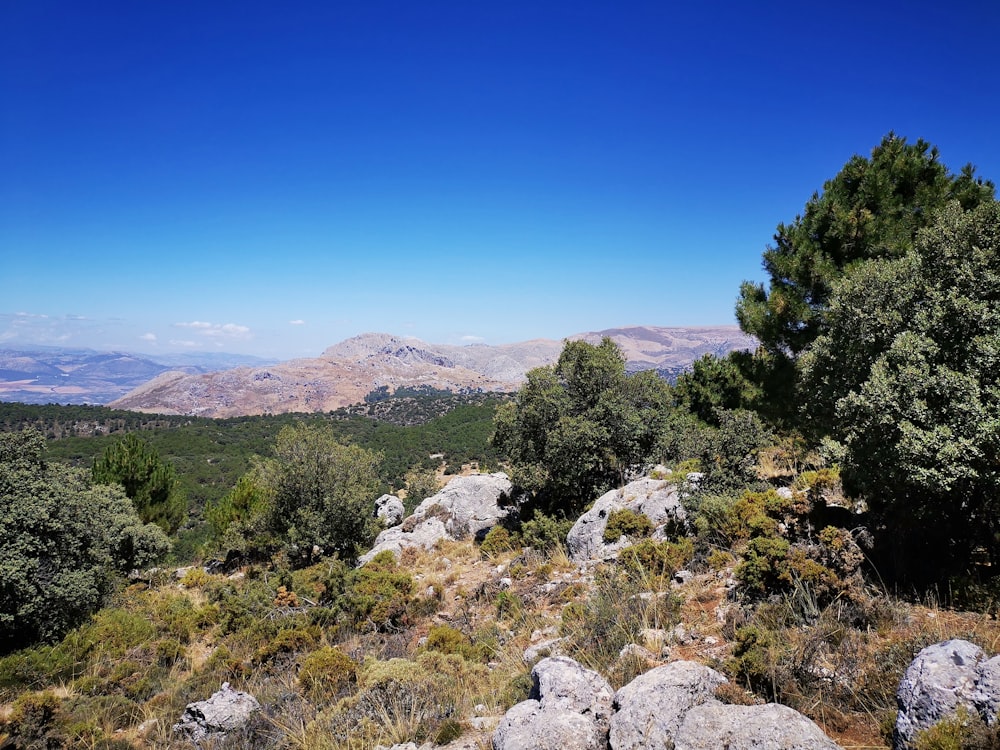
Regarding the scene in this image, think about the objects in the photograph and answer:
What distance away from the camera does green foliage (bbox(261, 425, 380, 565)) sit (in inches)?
768

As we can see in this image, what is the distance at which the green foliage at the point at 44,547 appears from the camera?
11.5 metres

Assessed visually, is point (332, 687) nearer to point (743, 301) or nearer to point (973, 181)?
point (743, 301)

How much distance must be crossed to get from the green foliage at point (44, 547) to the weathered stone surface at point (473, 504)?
11525 mm

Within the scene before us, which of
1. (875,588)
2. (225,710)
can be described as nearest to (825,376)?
(875,588)

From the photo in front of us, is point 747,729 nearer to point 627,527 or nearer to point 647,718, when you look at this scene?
point 647,718

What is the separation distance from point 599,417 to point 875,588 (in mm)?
11616

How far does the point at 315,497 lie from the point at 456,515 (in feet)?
19.5

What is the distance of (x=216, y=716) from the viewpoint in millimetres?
6180

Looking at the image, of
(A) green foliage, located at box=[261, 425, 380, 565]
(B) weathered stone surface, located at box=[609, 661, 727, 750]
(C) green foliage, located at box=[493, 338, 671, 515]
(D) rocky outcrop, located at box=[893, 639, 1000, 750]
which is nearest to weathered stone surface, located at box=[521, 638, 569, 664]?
(B) weathered stone surface, located at box=[609, 661, 727, 750]

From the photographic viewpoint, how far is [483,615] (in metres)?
9.91

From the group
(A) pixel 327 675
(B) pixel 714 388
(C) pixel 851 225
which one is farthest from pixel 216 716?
(B) pixel 714 388

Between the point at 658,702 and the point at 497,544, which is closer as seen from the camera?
the point at 658,702

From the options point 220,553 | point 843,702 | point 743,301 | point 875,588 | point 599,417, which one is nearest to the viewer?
point 843,702

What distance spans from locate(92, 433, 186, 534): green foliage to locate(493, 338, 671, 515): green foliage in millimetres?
21437
